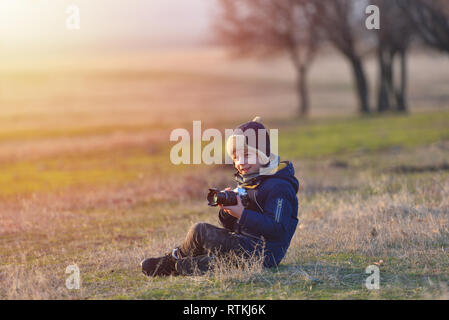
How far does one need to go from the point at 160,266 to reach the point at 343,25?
28.0 metres

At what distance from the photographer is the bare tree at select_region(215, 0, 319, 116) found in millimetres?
34281

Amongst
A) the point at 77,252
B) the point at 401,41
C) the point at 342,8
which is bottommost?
the point at 77,252

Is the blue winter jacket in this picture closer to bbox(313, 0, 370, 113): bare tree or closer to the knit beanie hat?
the knit beanie hat

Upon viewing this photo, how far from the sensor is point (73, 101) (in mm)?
56031

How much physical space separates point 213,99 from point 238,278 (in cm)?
5372

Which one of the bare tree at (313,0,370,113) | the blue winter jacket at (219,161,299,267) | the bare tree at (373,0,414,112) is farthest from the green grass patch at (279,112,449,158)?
the blue winter jacket at (219,161,299,267)

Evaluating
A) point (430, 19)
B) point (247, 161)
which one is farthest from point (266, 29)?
point (247, 161)

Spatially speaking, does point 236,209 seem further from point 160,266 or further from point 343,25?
point 343,25

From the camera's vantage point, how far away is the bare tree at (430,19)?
2283 cm

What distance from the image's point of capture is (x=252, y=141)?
→ 18.2 ft

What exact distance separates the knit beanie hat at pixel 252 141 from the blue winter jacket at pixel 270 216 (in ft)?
0.81
